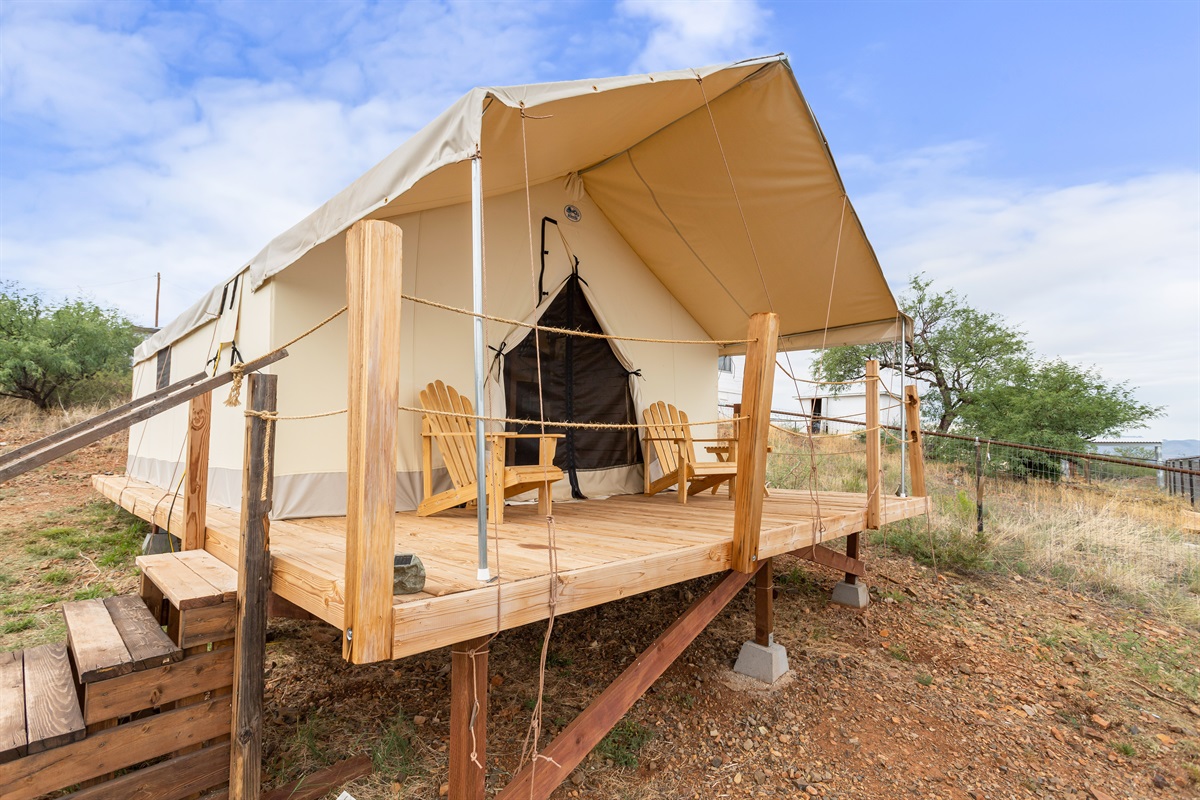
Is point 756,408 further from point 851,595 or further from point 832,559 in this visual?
point 851,595

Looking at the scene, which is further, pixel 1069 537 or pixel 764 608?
pixel 1069 537

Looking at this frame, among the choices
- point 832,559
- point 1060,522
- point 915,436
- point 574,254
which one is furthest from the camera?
point 1060,522

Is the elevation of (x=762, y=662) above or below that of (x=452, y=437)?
below

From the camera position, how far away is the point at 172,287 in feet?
65.4

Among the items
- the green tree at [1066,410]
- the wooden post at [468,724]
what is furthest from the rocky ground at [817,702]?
the green tree at [1066,410]

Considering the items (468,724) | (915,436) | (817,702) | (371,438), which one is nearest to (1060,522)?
(915,436)

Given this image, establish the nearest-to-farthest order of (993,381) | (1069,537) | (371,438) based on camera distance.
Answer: (371,438)
(1069,537)
(993,381)

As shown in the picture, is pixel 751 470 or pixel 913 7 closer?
pixel 751 470

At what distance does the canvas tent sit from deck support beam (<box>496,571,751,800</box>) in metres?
1.94

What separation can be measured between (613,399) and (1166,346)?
28531 mm

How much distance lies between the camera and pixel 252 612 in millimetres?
1883

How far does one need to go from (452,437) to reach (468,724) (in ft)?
6.61

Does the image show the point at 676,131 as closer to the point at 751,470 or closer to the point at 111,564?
the point at 751,470

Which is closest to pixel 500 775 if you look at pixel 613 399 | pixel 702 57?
pixel 613 399
